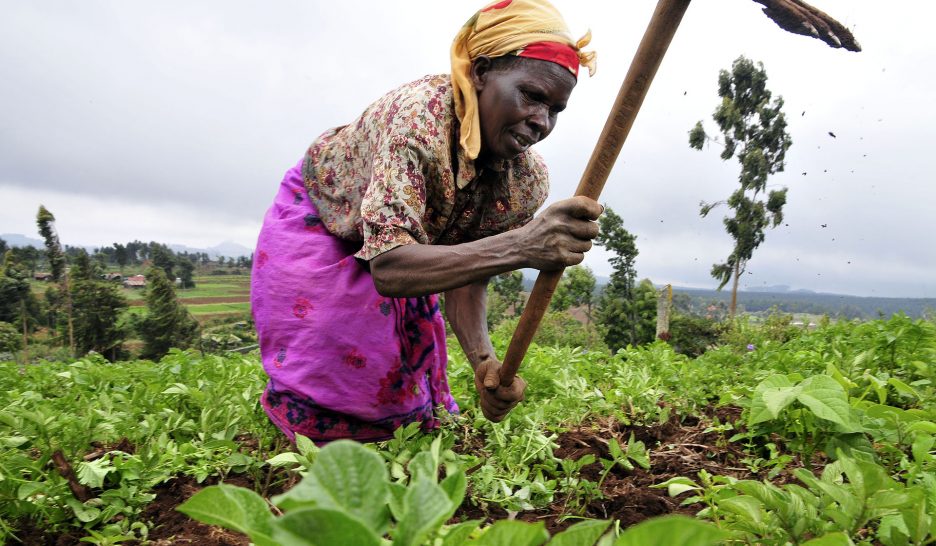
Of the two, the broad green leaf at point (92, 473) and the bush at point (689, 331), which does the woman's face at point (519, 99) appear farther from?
the bush at point (689, 331)

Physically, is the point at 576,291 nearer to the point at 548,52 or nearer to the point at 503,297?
the point at 503,297

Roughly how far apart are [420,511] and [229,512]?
0.21 metres

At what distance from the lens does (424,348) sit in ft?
7.72

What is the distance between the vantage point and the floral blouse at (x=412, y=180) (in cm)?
171

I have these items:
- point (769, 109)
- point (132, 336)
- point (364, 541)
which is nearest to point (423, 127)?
point (364, 541)

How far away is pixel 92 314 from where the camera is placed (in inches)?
1220

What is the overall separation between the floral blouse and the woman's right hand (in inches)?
14.5

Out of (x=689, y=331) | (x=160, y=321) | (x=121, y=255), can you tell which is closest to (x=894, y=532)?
(x=689, y=331)

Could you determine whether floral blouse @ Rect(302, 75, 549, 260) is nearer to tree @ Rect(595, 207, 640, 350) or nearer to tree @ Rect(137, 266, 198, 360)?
tree @ Rect(595, 207, 640, 350)

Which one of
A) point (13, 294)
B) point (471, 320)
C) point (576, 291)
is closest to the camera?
point (471, 320)

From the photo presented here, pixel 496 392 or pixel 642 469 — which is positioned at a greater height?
pixel 496 392

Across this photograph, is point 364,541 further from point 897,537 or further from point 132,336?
point 132,336

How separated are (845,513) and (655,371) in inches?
81.8

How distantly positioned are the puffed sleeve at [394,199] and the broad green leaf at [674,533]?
49.8 inches
